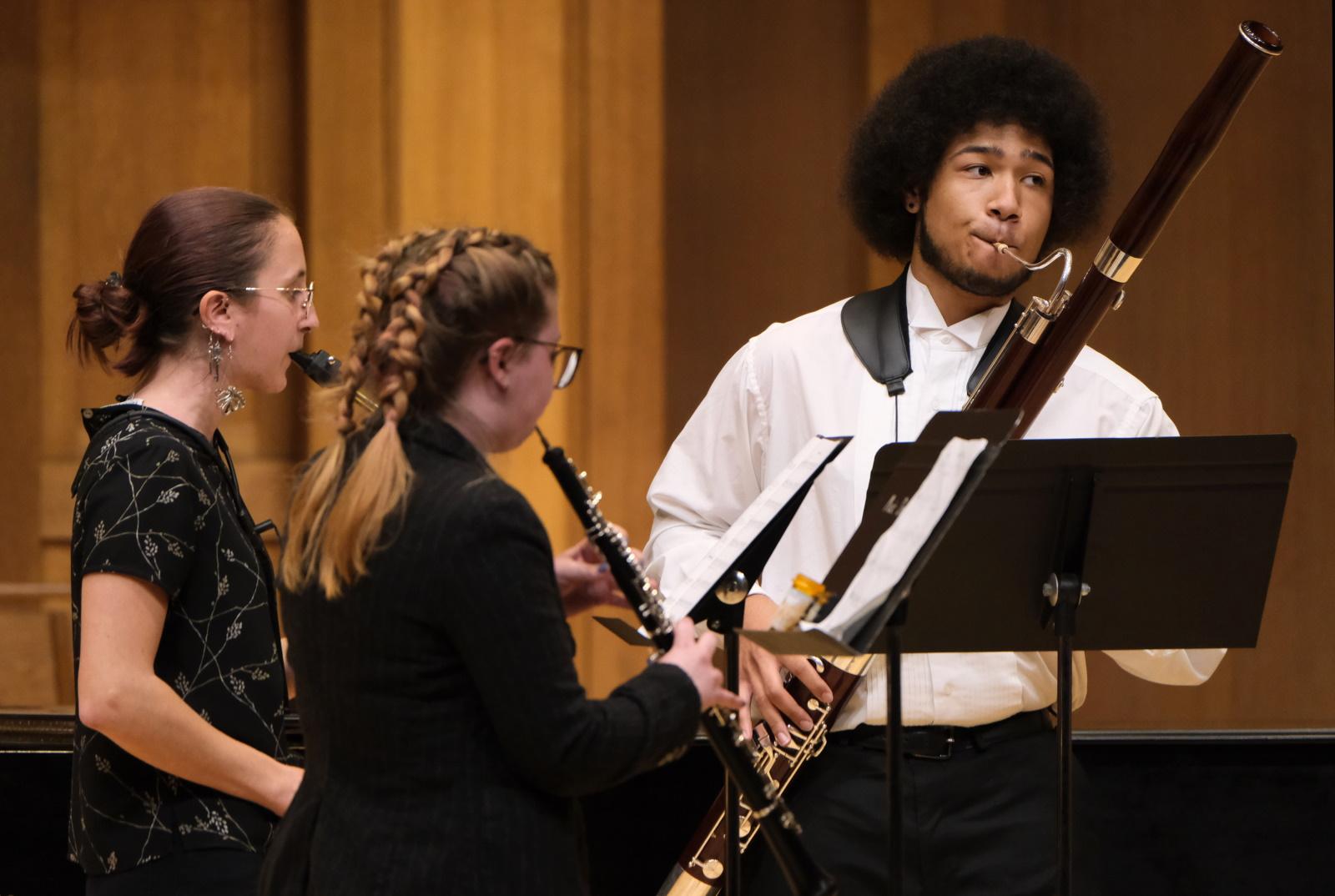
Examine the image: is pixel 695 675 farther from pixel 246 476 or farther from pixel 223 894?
pixel 246 476

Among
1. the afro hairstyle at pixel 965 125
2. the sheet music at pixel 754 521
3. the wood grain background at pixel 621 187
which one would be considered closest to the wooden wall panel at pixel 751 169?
the wood grain background at pixel 621 187

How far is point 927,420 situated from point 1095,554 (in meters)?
0.51

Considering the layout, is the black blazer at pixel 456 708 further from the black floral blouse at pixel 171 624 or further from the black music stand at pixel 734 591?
the black floral blouse at pixel 171 624

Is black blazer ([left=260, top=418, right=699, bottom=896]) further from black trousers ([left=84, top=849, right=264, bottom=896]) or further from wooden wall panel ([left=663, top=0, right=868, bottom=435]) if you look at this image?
wooden wall panel ([left=663, top=0, right=868, bottom=435])

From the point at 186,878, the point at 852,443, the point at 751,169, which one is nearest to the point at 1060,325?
the point at 852,443

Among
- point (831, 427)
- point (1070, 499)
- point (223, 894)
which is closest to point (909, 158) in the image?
point (831, 427)

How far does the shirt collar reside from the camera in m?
2.36

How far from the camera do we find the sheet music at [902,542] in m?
1.52

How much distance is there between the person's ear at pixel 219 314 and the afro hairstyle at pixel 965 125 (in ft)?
3.95

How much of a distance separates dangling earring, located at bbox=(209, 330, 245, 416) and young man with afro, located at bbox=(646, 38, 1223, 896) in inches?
26.4

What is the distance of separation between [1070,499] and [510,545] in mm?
754

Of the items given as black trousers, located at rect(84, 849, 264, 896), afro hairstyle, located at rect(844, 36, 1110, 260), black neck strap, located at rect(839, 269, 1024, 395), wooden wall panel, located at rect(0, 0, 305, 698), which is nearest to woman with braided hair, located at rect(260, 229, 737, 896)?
black trousers, located at rect(84, 849, 264, 896)

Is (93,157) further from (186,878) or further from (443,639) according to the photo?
(443,639)

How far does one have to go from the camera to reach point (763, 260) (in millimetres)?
4168
